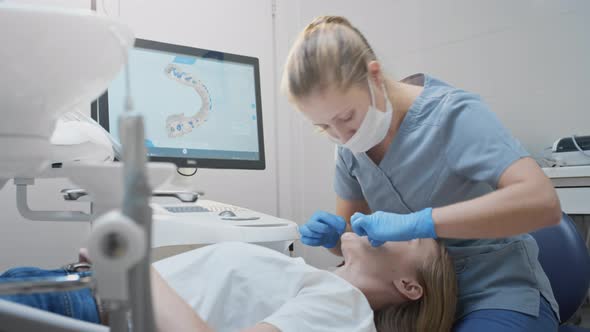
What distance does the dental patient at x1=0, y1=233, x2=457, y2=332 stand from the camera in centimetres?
97

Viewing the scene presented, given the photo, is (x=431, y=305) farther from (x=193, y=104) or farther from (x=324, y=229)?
(x=193, y=104)

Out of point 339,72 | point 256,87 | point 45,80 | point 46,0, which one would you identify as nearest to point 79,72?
point 45,80

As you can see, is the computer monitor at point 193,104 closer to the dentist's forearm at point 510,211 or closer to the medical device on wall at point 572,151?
the dentist's forearm at point 510,211

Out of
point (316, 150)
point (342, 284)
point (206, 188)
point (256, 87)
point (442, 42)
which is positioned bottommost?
point (342, 284)

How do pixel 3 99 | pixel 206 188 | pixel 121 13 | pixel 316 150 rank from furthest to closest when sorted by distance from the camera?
pixel 316 150 < pixel 206 188 < pixel 121 13 < pixel 3 99

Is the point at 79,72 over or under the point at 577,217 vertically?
over

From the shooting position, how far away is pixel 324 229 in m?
1.41

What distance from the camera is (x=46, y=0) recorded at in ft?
6.28

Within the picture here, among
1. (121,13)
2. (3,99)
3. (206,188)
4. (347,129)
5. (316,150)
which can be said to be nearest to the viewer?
(3,99)

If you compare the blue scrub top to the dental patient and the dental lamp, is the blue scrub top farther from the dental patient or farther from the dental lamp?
the dental lamp

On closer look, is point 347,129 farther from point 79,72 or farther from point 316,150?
point 316,150

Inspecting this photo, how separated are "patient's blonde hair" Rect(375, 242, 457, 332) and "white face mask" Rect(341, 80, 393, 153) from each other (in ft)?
1.01

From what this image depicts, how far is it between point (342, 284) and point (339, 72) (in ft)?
1.56

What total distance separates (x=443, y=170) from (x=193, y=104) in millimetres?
977
